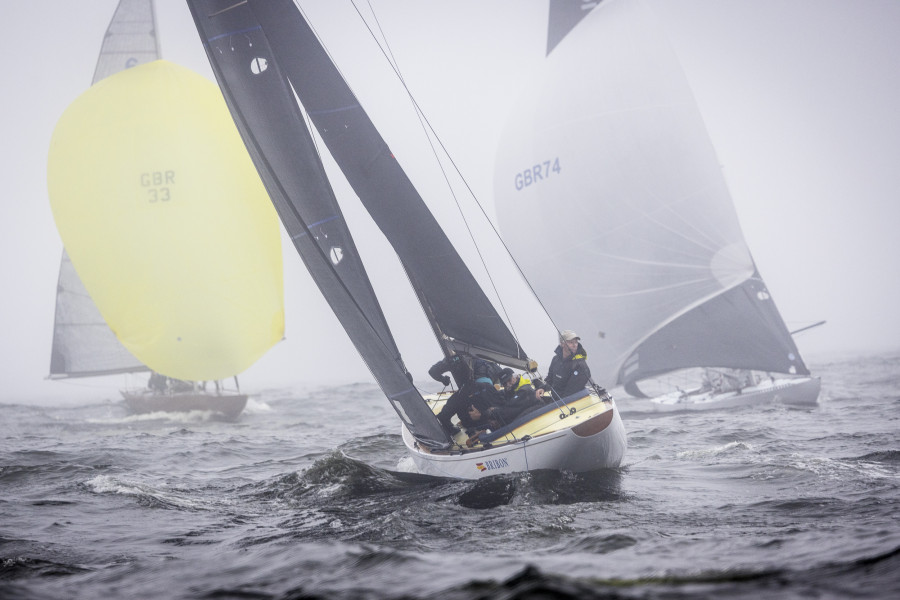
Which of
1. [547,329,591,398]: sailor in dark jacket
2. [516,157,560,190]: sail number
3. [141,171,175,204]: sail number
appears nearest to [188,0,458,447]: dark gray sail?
[547,329,591,398]: sailor in dark jacket

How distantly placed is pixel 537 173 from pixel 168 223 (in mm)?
9202

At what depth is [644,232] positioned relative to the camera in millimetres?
16719

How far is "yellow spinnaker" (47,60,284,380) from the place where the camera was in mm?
Answer: 14477

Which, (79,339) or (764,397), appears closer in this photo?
(764,397)

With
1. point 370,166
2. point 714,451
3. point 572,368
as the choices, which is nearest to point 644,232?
A: point 714,451

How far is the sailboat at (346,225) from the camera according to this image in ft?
23.6

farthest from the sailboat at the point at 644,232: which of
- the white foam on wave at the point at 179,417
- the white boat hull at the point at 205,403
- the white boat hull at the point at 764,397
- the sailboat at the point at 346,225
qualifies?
the white foam on wave at the point at 179,417

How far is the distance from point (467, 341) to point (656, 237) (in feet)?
31.9

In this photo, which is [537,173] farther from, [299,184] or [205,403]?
[299,184]

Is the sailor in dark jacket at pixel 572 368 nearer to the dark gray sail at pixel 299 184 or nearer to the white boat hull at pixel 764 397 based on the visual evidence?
the dark gray sail at pixel 299 184

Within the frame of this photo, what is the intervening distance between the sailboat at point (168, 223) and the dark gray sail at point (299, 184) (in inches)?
275

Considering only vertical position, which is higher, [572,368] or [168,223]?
[168,223]

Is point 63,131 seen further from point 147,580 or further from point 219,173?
point 147,580

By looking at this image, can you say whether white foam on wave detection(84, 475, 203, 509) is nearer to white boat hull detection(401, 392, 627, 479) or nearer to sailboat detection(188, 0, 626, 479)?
sailboat detection(188, 0, 626, 479)
